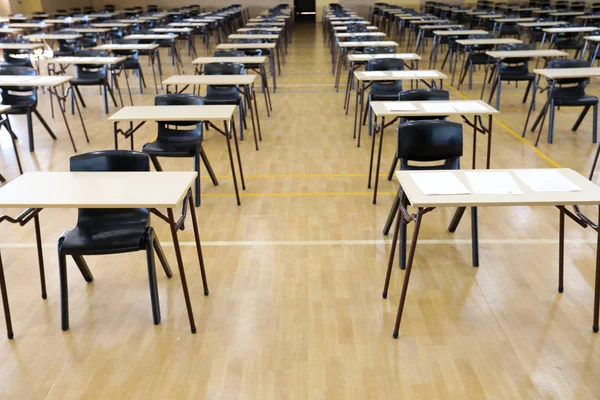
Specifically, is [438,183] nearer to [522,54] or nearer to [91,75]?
[522,54]

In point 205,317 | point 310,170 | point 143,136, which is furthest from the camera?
point 143,136

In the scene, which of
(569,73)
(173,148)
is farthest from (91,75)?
(569,73)

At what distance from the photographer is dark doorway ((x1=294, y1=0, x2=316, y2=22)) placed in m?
23.6

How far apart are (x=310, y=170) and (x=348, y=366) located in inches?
120

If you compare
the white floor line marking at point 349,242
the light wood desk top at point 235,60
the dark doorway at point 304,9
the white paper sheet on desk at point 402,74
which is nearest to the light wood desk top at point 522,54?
the white paper sheet on desk at point 402,74

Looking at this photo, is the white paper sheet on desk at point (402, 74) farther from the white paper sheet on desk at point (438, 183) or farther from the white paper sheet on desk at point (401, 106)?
the white paper sheet on desk at point (438, 183)

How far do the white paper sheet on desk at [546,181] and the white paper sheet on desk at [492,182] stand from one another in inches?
3.0

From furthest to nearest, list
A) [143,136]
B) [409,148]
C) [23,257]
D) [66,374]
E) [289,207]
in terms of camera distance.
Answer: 1. [143,136]
2. [289,207]
3. [23,257]
4. [409,148]
5. [66,374]

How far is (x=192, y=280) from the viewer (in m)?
3.61

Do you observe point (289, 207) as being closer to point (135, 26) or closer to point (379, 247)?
point (379, 247)

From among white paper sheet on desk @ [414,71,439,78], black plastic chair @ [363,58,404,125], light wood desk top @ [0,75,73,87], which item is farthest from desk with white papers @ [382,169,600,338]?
light wood desk top @ [0,75,73,87]

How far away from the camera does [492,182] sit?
9.59 feet

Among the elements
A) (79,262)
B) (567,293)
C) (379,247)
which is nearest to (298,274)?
(379,247)

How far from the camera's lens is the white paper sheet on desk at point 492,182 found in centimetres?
281
